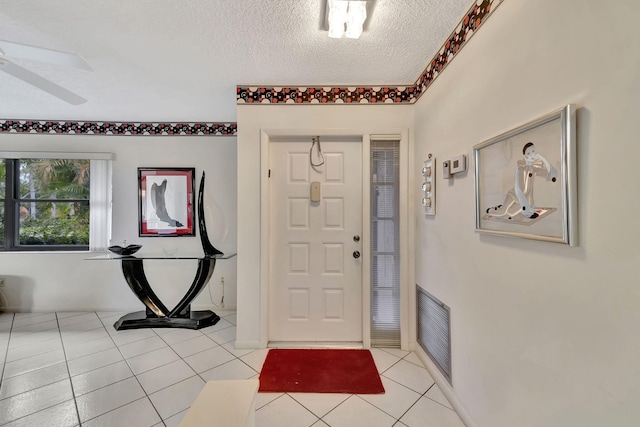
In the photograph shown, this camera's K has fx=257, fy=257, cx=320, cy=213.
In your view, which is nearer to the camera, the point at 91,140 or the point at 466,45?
the point at 466,45

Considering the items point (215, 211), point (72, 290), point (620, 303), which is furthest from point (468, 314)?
point (72, 290)

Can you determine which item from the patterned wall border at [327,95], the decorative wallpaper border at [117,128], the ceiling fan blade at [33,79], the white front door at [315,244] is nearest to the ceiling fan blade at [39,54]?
the ceiling fan blade at [33,79]

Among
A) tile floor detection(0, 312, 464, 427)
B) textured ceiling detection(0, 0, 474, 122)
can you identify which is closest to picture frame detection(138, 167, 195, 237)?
textured ceiling detection(0, 0, 474, 122)

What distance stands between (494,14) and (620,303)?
1.39 meters

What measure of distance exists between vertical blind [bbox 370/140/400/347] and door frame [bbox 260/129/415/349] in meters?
0.05

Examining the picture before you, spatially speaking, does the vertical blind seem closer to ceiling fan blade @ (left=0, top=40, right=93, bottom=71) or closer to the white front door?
the white front door

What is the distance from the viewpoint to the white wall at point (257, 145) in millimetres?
2352

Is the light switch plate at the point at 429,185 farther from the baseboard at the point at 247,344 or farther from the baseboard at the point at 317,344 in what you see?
the baseboard at the point at 247,344

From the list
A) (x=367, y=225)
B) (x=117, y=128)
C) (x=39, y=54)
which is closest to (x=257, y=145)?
(x=367, y=225)

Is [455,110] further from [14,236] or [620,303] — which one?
[14,236]

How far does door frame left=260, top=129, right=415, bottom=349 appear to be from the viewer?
2344mm

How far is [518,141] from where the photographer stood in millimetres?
1115

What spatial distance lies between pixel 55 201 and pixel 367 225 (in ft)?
12.9

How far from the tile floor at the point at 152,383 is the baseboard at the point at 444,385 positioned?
42 mm
